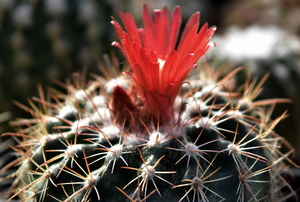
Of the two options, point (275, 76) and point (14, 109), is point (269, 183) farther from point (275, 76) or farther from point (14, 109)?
point (14, 109)

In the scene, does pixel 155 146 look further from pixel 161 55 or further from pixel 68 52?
pixel 68 52

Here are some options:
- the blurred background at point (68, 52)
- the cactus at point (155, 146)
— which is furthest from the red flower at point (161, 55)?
the blurred background at point (68, 52)

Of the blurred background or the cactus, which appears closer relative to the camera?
the cactus

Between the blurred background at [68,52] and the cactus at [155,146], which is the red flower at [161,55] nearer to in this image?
the cactus at [155,146]

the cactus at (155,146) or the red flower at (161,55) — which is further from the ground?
the red flower at (161,55)

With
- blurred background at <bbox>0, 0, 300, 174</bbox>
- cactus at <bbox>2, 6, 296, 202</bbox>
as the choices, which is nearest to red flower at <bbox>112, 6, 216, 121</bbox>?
cactus at <bbox>2, 6, 296, 202</bbox>

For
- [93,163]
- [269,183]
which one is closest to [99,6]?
[93,163]

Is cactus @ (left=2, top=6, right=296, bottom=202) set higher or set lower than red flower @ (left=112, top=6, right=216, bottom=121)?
lower

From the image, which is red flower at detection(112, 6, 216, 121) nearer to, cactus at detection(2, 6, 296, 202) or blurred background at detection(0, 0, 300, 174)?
cactus at detection(2, 6, 296, 202)
